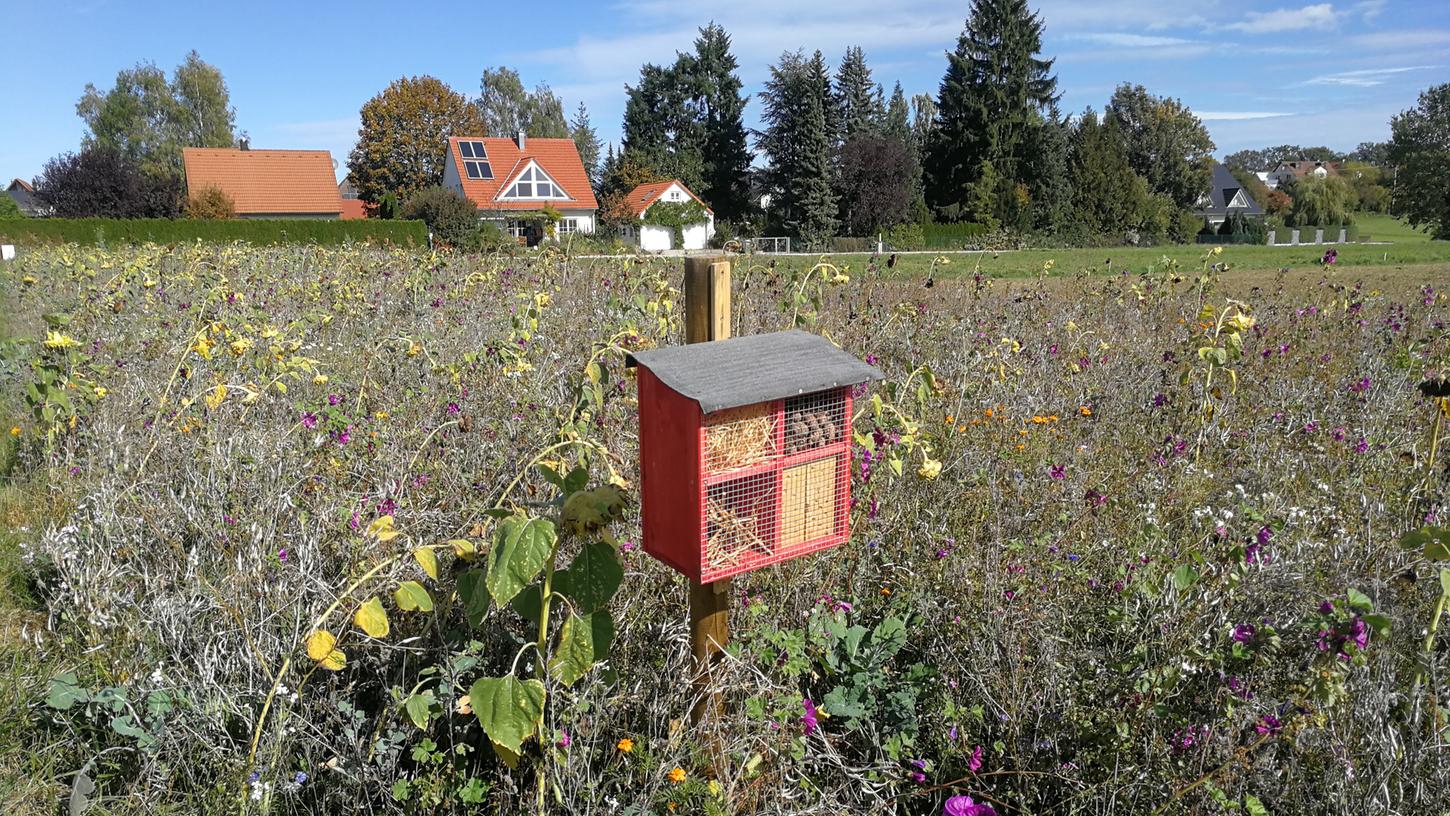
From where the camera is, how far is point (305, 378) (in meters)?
4.18

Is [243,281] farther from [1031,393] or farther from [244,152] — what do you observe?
[244,152]

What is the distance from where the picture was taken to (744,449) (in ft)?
6.38

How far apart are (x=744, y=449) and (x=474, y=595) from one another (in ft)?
2.25

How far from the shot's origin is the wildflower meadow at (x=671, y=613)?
78.0 inches

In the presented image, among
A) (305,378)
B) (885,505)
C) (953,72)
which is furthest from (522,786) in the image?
(953,72)

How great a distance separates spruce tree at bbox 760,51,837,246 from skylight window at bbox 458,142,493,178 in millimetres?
13877

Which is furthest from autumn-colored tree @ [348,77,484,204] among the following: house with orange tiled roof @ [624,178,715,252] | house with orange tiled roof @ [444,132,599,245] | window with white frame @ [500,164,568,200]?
house with orange tiled roof @ [624,178,715,252]

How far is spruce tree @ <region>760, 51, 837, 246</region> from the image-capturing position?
125 ft

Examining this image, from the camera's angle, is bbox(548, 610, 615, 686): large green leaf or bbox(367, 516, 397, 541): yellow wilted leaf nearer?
bbox(548, 610, 615, 686): large green leaf

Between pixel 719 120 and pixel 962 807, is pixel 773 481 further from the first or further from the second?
pixel 719 120

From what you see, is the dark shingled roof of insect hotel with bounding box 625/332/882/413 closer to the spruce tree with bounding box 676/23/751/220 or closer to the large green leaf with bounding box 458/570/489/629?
the large green leaf with bounding box 458/570/489/629

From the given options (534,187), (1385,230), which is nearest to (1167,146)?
(1385,230)

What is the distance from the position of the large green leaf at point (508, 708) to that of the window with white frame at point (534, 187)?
136 feet

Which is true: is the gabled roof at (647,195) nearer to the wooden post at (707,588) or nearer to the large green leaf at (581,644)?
the wooden post at (707,588)
